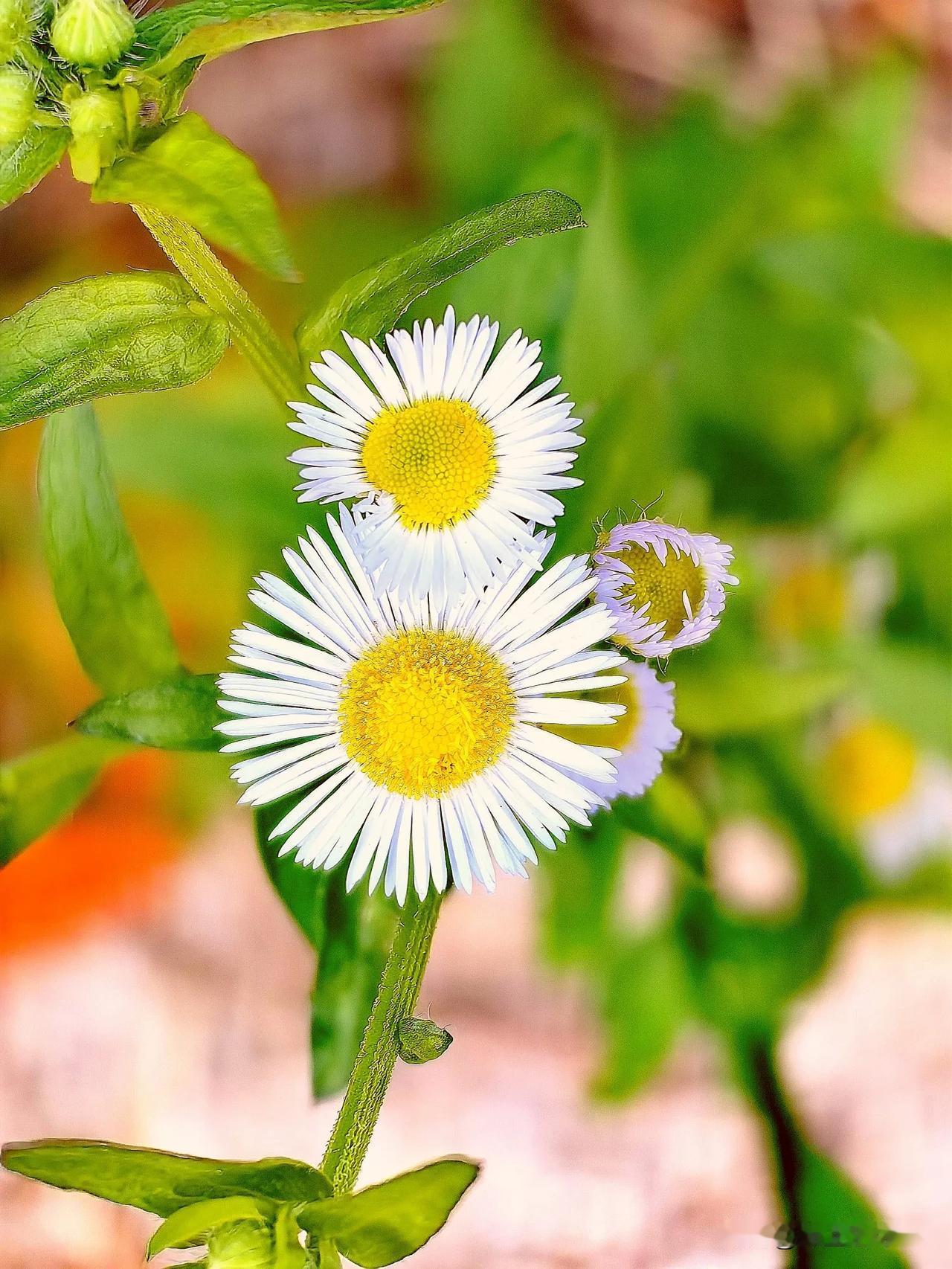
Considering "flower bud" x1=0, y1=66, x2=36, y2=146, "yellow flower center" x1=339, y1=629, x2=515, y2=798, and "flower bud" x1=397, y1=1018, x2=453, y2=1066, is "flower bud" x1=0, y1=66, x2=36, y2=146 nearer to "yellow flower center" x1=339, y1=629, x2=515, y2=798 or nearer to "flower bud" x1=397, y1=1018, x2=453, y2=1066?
"yellow flower center" x1=339, y1=629, x2=515, y2=798

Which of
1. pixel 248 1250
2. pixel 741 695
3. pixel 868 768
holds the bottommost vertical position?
pixel 248 1250

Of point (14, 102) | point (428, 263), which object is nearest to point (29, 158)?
point (14, 102)

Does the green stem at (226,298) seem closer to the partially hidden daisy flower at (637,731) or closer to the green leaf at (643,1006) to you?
the partially hidden daisy flower at (637,731)

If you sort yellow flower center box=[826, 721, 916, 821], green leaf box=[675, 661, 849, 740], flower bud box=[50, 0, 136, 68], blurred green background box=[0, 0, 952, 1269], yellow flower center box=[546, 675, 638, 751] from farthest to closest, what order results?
yellow flower center box=[826, 721, 916, 821] → blurred green background box=[0, 0, 952, 1269] → green leaf box=[675, 661, 849, 740] → yellow flower center box=[546, 675, 638, 751] → flower bud box=[50, 0, 136, 68]

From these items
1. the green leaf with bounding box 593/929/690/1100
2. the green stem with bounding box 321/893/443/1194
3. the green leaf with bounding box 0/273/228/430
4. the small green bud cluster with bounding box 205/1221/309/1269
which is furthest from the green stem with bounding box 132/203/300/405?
the green leaf with bounding box 593/929/690/1100

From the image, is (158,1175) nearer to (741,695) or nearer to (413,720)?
(413,720)

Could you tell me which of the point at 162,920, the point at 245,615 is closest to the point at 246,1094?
the point at 162,920

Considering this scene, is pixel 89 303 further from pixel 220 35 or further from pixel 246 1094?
pixel 246 1094
